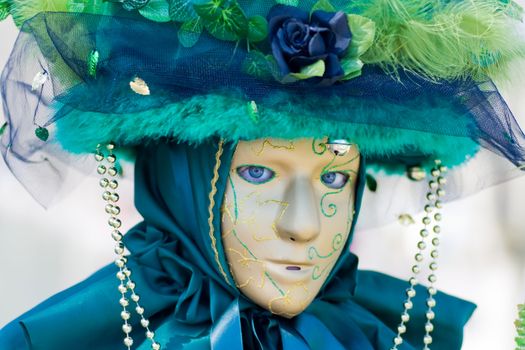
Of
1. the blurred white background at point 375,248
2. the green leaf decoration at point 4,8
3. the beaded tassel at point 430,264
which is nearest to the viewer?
the green leaf decoration at point 4,8

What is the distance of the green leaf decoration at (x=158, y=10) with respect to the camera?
58.7 inches

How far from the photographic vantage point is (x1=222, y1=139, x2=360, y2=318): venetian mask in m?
1.63

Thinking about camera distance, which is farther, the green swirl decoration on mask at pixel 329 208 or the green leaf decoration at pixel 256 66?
the green swirl decoration on mask at pixel 329 208

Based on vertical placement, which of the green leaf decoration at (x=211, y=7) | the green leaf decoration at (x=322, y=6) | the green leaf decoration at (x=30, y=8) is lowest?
the green leaf decoration at (x=211, y=7)

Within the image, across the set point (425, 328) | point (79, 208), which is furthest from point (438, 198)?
point (79, 208)

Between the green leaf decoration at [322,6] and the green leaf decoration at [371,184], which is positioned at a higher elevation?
the green leaf decoration at [322,6]

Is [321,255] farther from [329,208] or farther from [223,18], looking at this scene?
[223,18]

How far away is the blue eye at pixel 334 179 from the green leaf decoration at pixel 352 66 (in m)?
0.26

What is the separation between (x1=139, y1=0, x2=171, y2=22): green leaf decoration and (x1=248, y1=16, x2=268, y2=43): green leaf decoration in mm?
134

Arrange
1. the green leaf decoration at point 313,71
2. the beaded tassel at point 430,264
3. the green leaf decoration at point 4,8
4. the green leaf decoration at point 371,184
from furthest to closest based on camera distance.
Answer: the green leaf decoration at point 371,184
the beaded tassel at point 430,264
the green leaf decoration at point 4,8
the green leaf decoration at point 313,71

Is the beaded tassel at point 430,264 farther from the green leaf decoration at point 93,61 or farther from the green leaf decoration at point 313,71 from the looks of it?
the green leaf decoration at point 93,61

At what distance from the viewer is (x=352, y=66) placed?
1.49 m

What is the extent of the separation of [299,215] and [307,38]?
1.07 ft

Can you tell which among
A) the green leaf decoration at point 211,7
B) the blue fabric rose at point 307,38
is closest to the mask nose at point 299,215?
the blue fabric rose at point 307,38
